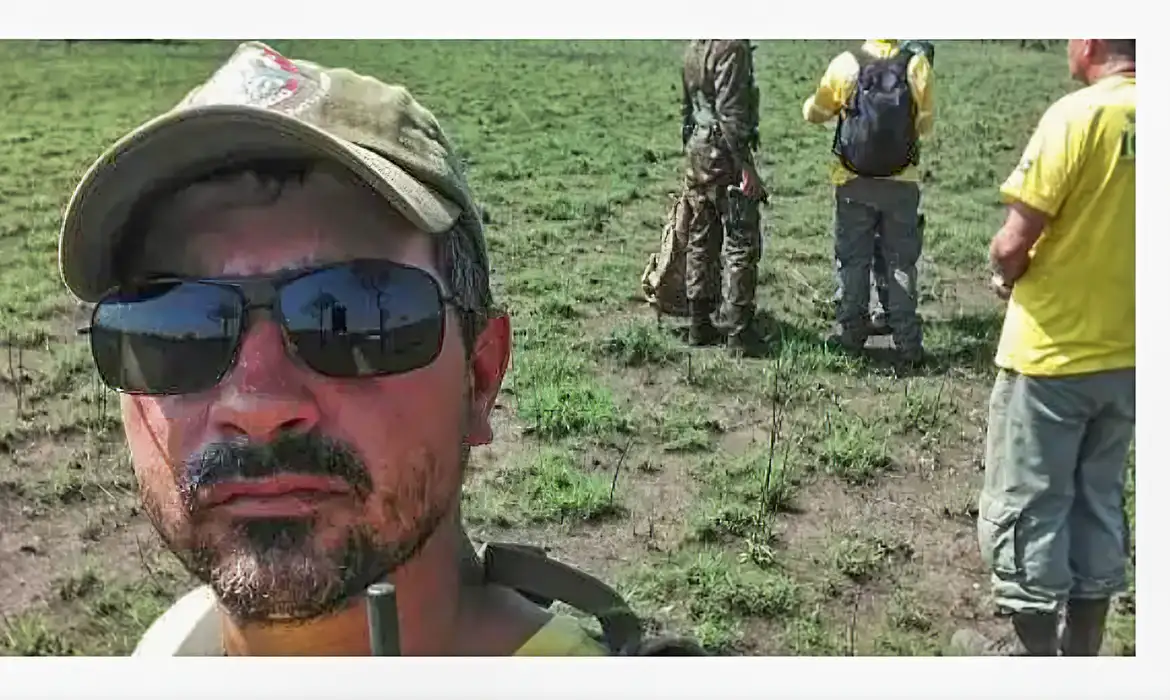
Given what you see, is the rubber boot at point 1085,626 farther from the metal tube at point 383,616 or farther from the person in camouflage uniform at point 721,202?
the metal tube at point 383,616

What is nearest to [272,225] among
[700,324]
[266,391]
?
[266,391]

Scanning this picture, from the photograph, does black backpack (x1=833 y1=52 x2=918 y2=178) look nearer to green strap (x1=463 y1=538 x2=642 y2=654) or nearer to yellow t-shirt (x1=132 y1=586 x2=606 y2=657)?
green strap (x1=463 y1=538 x2=642 y2=654)

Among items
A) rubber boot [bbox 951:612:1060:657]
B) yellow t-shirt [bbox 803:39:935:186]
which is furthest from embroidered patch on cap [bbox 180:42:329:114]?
rubber boot [bbox 951:612:1060:657]

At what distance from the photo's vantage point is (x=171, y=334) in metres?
2.33

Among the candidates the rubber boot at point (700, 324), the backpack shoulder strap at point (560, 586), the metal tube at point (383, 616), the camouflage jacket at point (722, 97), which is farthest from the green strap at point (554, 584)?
the camouflage jacket at point (722, 97)

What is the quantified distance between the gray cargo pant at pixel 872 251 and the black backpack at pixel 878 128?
0.15ft

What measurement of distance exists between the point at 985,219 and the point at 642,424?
2.94ft

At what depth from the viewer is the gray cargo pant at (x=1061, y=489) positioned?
9.00 feet

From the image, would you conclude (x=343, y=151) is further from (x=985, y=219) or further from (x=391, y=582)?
(x=985, y=219)

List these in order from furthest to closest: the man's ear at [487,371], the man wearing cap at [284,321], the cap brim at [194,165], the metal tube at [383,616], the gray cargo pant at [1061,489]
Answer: the gray cargo pant at [1061,489] < the man's ear at [487,371] < the metal tube at [383,616] < the man wearing cap at [284,321] < the cap brim at [194,165]

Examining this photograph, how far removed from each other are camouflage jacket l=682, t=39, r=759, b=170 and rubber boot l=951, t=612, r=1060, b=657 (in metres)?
1.21

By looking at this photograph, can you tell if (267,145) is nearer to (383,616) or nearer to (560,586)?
(383,616)
